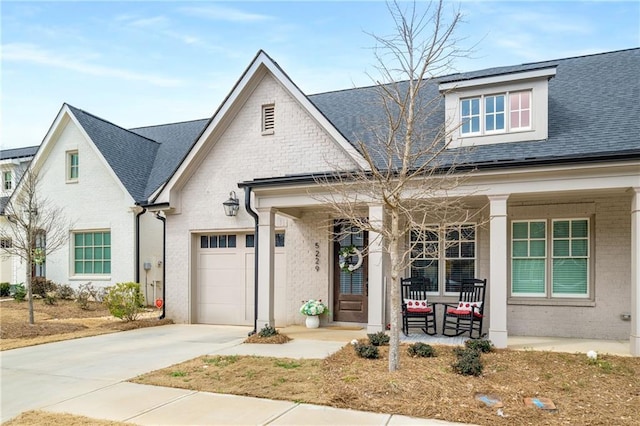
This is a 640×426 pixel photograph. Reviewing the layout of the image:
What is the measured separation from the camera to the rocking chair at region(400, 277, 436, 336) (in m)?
9.16

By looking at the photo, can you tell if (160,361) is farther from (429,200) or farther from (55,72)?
(55,72)

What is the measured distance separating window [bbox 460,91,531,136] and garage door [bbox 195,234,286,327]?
5.16 metres

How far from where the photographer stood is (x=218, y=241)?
12.0 metres

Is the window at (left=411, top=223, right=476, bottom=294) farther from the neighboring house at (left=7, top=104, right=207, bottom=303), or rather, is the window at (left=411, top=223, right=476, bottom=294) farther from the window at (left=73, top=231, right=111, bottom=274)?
the window at (left=73, top=231, right=111, bottom=274)

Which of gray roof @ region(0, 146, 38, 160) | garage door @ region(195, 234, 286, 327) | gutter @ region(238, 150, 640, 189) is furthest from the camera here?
gray roof @ region(0, 146, 38, 160)

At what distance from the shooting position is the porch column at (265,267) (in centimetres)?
941

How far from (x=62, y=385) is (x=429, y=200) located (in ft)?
21.5

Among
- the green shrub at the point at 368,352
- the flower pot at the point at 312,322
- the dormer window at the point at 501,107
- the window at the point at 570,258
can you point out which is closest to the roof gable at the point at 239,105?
the dormer window at the point at 501,107

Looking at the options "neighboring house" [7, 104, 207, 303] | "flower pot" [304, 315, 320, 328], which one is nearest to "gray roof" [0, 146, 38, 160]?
"neighboring house" [7, 104, 207, 303]

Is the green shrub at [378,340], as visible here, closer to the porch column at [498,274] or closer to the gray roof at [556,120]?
the porch column at [498,274]

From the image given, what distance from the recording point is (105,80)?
13156 mm

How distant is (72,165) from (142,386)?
1335 centimetres

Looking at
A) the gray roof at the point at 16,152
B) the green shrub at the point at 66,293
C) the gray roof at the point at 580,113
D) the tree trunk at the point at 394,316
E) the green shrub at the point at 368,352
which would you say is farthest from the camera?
the gray roof at the point at 16,152

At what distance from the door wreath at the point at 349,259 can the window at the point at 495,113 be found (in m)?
3.58
